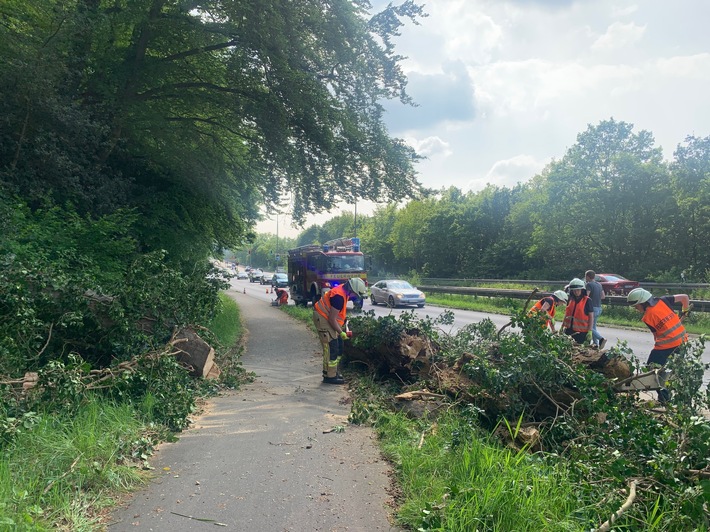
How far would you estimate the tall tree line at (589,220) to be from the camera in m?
32.7

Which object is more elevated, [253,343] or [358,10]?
[358,10]

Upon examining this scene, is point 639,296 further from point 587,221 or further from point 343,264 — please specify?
point 587,221

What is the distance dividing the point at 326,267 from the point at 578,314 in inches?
510

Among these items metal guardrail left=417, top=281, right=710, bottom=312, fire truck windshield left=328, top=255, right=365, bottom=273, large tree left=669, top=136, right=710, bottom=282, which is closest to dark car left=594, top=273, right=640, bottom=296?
metal guardrail left=417, top=281, right=710, bottom=312

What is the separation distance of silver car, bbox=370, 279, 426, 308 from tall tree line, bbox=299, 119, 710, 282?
4.40m

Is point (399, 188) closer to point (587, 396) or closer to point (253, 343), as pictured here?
point (253, 343)

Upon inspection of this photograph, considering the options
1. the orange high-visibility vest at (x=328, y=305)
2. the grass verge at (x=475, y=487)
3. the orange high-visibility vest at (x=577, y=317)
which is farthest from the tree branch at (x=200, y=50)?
the grass verge at (x=475, y=487)

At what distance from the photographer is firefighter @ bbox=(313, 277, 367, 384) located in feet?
25.0

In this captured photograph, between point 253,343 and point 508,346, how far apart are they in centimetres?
809

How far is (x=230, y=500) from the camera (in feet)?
11.4

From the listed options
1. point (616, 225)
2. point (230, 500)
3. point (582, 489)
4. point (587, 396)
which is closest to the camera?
point (582, 489)

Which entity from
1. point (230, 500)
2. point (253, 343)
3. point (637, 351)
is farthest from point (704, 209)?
point (230, 500)

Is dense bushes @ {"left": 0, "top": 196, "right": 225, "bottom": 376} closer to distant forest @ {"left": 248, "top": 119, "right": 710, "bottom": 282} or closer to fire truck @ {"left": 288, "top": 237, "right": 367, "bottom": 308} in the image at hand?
fire truck @ {"left": 288, "top": 237, "right": 367, "bottom": 308}

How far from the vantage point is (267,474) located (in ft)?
12.9
